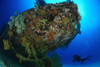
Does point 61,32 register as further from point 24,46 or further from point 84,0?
point 84,0

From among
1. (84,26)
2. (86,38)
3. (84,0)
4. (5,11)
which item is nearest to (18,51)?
(5,11)

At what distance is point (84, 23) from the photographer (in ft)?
59.2

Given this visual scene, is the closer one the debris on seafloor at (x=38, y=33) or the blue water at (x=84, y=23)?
the debris on seafloor at (x=38, y=33)

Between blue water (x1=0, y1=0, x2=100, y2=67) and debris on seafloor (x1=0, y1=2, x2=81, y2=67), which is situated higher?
blue water (x1=0, y1=0, x2=100, y2=67)

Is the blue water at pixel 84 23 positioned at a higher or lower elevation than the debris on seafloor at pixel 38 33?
higher

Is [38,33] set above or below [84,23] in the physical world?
below

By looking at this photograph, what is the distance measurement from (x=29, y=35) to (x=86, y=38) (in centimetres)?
1886

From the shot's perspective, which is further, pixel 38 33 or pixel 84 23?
pixel 84 23

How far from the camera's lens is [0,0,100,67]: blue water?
575 inches

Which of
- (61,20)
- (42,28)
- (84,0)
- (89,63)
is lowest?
(42,28)

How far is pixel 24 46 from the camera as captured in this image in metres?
5.35

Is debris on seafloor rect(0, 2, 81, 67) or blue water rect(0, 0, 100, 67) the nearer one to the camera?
debris on seafloor rect(0, 2, 81, 67)

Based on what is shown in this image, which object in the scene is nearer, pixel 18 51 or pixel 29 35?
pixel 29 35

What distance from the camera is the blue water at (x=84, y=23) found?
1461 cm
